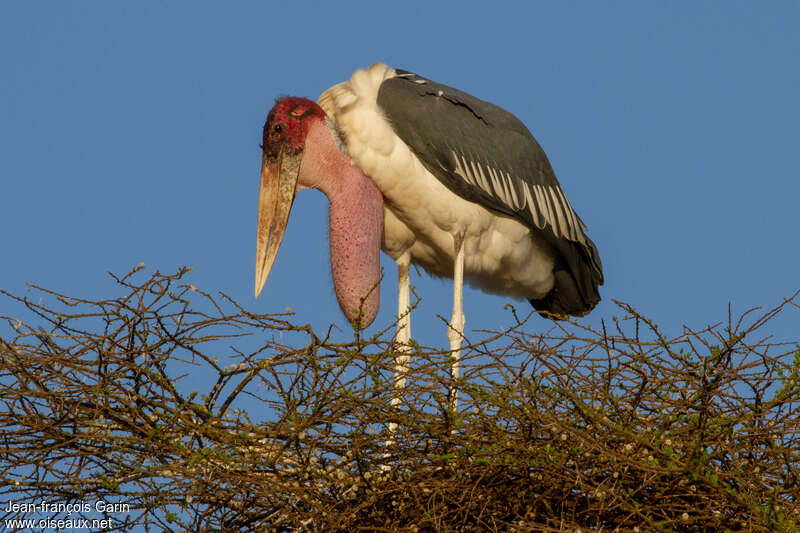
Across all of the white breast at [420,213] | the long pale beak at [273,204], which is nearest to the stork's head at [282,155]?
the long pale beak at [273,204]

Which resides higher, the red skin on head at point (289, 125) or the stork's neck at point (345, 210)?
the red skin on head at point (289, 125)

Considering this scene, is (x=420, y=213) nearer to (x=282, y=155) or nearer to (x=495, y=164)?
(x=495, y=164)

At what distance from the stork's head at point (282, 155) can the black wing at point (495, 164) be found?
1.09 feet

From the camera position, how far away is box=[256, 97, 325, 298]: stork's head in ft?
19.2

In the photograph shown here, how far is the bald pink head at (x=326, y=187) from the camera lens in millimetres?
5824

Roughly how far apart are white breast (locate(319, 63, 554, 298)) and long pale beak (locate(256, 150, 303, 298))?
264 mm

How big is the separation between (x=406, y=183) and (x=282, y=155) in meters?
0.52

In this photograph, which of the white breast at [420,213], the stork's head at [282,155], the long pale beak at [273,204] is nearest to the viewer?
the long pale beak at [273,204]

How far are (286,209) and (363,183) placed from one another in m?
0.34

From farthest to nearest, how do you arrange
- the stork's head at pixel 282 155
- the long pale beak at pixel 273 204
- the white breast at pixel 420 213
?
1. the white breast at pixel 420 213
2. the stork's head at pixel 282 155
3. the long pale beak at pixel 273 204

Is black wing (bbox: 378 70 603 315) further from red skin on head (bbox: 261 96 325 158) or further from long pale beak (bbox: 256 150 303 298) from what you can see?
long pale beak (bbox: 256 150 303 298)

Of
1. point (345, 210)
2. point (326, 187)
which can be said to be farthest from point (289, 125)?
point (345, 210)

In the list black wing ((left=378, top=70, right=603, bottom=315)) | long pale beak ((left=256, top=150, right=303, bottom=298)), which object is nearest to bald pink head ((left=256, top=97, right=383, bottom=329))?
long pale beak ((left=256, top=150, right=303, bottom=298))

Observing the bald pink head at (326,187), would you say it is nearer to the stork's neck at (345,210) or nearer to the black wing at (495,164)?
the stork's neck at (345,210)
